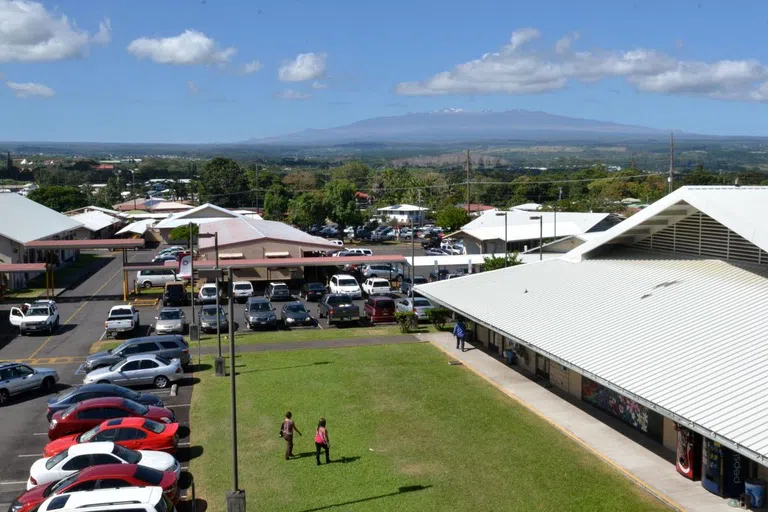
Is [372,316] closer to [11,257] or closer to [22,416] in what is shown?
[22,416]

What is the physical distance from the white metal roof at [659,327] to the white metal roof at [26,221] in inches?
1658

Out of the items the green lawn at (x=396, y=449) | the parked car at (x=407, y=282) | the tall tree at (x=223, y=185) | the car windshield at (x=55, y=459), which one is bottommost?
the parked car at (x=407, y=282)

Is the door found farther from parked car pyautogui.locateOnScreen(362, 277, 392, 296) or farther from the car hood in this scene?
the car hood

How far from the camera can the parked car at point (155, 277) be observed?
192 ft

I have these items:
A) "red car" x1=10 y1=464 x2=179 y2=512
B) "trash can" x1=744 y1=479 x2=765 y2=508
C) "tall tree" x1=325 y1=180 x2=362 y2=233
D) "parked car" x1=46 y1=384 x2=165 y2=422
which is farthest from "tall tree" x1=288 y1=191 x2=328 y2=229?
"trash can" x1=744 y1=479 x2=765 y2=508

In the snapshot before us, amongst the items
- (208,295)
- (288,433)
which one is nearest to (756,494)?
(288,433)

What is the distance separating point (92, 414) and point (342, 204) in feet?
237

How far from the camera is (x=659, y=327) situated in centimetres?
2348

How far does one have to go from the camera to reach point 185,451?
75.0 ft

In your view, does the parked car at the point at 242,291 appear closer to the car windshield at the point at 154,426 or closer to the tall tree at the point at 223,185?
the car windshield at the point at 154,426

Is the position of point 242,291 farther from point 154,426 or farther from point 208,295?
point 154,426

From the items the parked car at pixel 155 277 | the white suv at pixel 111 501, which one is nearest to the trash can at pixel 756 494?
the white suv at pixel 111 501

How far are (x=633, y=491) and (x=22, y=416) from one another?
66.5 feet

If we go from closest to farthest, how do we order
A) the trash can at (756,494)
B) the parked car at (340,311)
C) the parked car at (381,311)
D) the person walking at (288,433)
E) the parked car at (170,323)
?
the trash can at (756,494) → the person walking at (288,433) → the parked car at (170,323) → the parked car at (340,311) → the parked car at (381,311)
